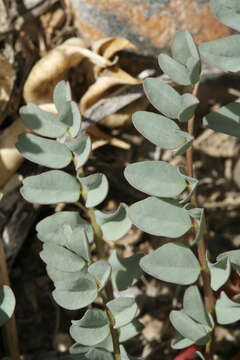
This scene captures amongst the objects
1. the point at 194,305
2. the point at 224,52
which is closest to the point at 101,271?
the point at 194,305

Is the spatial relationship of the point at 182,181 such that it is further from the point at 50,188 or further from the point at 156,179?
the point at 50,188

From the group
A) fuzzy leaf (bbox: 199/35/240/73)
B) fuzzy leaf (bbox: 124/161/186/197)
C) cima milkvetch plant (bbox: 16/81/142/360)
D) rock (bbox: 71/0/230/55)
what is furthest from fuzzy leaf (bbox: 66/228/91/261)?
rock (bbox: 71/0/230/55)

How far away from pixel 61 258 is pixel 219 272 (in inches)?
9.6

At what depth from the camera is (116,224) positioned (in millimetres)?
945

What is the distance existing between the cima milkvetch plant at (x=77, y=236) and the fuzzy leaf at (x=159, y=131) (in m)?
0.10

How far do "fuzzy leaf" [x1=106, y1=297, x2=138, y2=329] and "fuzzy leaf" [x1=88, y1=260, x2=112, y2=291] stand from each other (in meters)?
0.04

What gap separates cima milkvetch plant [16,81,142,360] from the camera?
87 centimetres

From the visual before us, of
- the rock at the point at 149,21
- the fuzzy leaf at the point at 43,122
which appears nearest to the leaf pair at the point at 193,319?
the fuzzy leaf at the point at 43,122

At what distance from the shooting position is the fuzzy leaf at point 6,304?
887 millimetres

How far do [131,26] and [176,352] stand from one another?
80 centimetres

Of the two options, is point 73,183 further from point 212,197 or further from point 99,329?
point 212,197

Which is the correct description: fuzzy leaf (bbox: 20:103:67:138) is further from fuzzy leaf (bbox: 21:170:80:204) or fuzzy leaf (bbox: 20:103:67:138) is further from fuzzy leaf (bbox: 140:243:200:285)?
fuzzy leaf (bbox: 140:243:200:285)

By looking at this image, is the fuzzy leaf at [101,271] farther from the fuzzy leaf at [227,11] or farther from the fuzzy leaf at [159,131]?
the fuzzy leaf at [227,11]

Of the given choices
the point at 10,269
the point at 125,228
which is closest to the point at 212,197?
the point at 10,269
